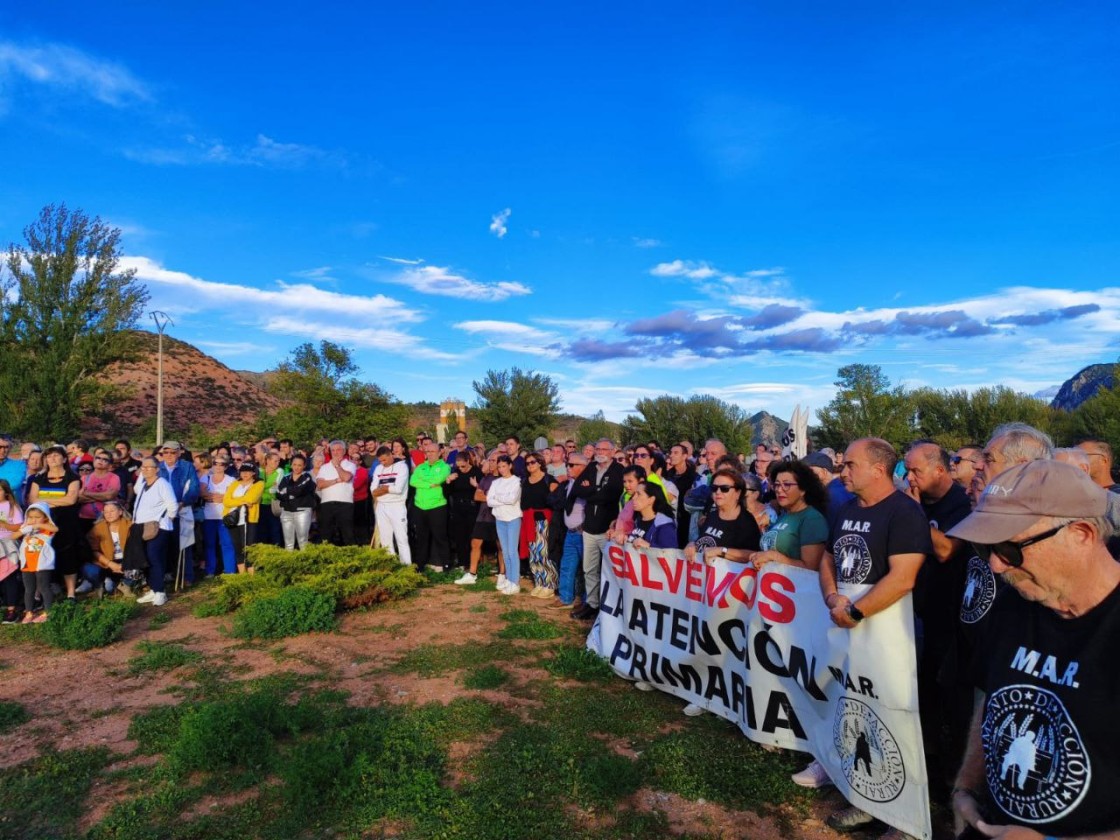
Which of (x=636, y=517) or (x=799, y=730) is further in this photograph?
(x=636, y=517)

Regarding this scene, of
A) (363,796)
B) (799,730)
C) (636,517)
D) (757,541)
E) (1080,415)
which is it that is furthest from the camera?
(1080,415)

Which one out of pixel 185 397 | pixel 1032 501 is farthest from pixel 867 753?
pixel 185 397

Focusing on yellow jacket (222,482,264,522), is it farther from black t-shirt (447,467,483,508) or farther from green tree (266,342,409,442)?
green tree (266,342,409,442)

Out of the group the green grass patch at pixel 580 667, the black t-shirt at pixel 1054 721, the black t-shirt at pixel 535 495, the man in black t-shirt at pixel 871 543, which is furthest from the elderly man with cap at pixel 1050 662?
the black t-shirt at pixel 535 495

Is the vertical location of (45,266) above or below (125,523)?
above

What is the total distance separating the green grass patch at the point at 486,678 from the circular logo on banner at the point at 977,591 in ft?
12.5

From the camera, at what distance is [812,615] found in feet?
13.6

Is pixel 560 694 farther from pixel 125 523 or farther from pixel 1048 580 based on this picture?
pixel 125 523

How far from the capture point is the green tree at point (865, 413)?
1843 inches

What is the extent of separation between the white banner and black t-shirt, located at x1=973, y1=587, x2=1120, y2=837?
5.16ft

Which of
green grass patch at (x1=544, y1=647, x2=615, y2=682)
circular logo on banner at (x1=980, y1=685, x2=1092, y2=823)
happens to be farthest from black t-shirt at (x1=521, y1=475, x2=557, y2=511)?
circular logo on banner at (x1=980, y1=685, x2=1092, y2=823)

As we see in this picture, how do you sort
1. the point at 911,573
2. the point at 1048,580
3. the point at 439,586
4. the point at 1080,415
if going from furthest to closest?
the point at 1080,415, the point at 439,586, the point at 911,573, the point at 1048,580

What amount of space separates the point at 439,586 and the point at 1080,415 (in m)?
45.3

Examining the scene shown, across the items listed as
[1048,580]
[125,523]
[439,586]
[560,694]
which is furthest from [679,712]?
[125,523]
